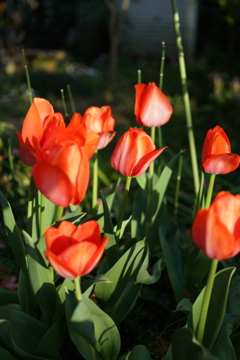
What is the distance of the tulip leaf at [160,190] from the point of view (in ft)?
4.52

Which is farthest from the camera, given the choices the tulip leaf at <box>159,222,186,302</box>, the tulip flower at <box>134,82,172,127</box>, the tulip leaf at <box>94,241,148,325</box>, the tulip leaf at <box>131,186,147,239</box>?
the tulip leaf at <box>131,186,147,239</box>

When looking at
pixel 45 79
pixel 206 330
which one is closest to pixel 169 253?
pixel 206 330

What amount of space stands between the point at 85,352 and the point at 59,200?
365mm

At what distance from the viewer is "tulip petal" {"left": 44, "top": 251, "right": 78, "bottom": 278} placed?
0.73 meters

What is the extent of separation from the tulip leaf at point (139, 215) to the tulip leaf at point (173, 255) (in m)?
0.11

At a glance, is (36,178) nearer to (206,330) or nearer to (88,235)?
(88,235)

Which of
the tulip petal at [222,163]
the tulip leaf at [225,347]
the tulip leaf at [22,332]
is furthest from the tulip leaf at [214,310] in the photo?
the tulip leaf at [22,332]

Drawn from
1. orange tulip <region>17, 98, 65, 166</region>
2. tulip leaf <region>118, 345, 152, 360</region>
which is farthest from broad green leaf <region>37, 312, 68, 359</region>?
orange tulip <region>17, 98, 65, 166</region>

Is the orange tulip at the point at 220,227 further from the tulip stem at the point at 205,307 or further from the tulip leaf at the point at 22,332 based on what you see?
the tulip leaf at the point at 22,332

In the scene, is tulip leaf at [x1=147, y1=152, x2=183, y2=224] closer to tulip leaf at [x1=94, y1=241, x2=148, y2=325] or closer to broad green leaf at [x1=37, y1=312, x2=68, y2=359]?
tulip leaf at [x1=94, y1=241, x2=148, y2=325]

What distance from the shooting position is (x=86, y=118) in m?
1.22

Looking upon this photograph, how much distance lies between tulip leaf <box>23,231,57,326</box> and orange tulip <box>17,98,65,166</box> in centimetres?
20

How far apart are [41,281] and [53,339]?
0.43ft

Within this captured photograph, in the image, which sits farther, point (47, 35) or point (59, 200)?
point (47, 35)
